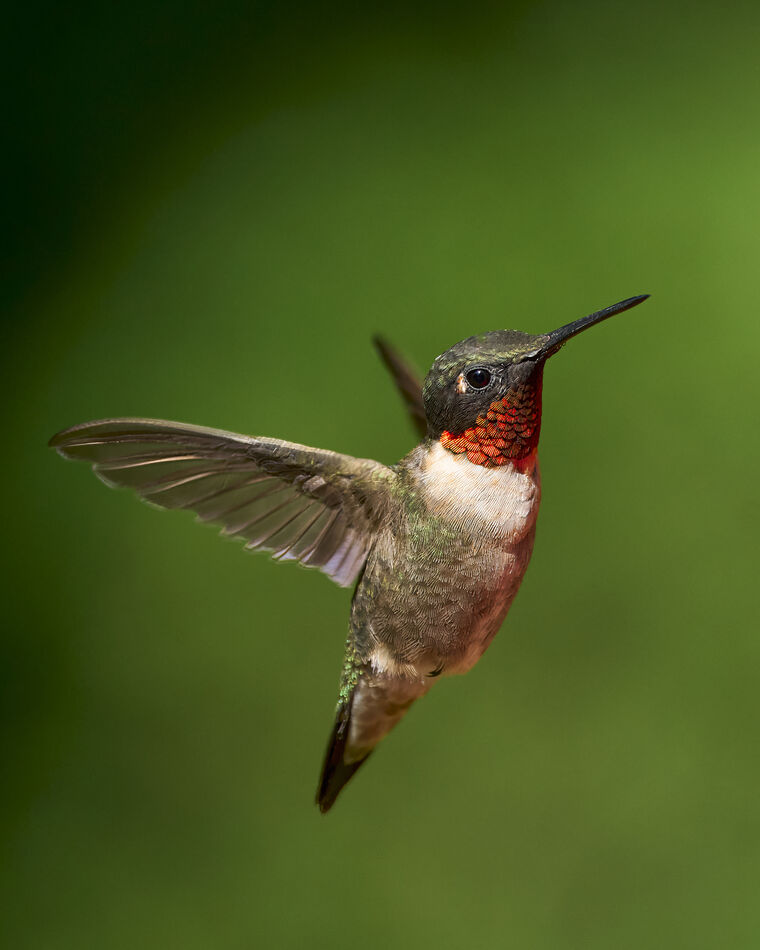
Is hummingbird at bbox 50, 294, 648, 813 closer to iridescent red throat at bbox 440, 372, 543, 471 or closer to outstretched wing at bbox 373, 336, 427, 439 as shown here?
iridescent red throat at bbox 440, 372, 543, 471

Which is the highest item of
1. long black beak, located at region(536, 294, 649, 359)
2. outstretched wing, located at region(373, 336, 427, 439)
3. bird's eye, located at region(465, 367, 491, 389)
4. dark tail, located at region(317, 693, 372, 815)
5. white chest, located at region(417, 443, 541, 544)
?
outstretched wing, located at region(373, 336, 427, 439)

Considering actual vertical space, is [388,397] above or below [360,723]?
above

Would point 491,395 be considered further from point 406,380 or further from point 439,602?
point 406,380

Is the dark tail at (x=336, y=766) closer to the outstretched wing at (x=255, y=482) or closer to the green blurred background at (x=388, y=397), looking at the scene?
the outstretched wing at (x=255, y=482)

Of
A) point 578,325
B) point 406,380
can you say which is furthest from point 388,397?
point 578,325

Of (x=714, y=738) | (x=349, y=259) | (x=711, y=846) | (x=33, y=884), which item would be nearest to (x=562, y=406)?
(x=349, y=259)

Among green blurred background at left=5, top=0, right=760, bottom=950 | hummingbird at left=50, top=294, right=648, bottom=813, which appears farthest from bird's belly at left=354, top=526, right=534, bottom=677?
green blurred background at left=5, top=0, right=760, bottom=950

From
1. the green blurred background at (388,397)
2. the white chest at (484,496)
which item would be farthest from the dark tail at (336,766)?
the green blurred background at (388,397)
